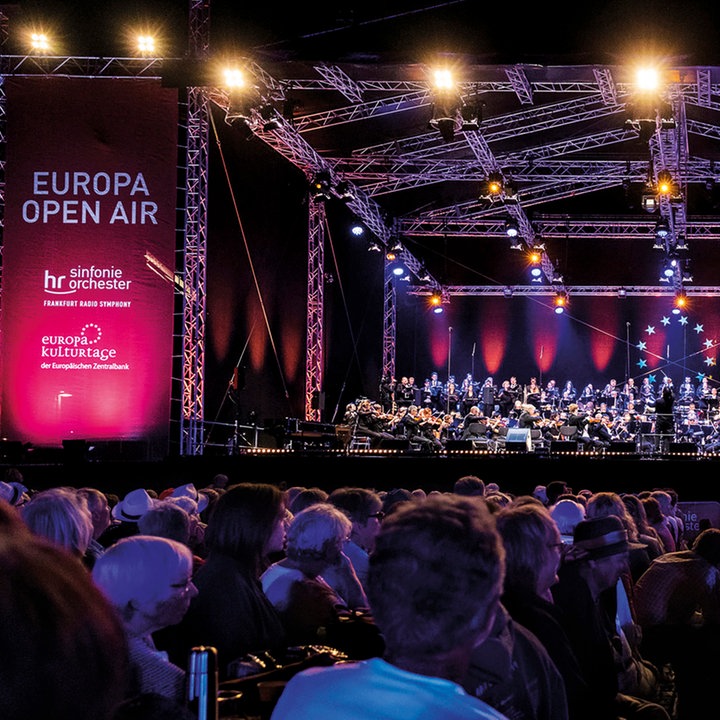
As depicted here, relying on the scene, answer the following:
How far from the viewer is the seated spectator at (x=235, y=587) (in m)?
3.63

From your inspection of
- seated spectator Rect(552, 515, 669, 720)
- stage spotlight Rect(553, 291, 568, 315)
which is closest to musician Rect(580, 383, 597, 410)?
stage spotlight Rect(553, 291, 568, 315)

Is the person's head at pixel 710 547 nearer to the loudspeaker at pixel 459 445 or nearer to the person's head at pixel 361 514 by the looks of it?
the person's head at pixel 361 514

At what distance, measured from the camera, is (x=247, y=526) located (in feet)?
12.9

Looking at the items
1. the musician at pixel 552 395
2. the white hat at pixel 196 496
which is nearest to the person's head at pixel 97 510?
the white hat at pixel 196 496

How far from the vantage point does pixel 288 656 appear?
2680 mm

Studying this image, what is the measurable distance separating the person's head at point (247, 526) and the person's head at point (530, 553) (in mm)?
998

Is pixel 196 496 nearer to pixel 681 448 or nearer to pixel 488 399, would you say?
pixel 681 448

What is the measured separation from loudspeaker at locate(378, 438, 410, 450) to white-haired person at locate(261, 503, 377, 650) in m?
14.7

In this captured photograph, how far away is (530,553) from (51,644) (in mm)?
2588

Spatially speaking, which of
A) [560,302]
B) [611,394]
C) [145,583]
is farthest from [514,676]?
[560,302]

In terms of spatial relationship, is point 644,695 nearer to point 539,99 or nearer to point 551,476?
point 551,476

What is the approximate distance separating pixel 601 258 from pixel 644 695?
80.4 ft

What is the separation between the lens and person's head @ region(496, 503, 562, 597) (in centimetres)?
341

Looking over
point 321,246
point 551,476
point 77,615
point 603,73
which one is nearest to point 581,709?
point 77,615
